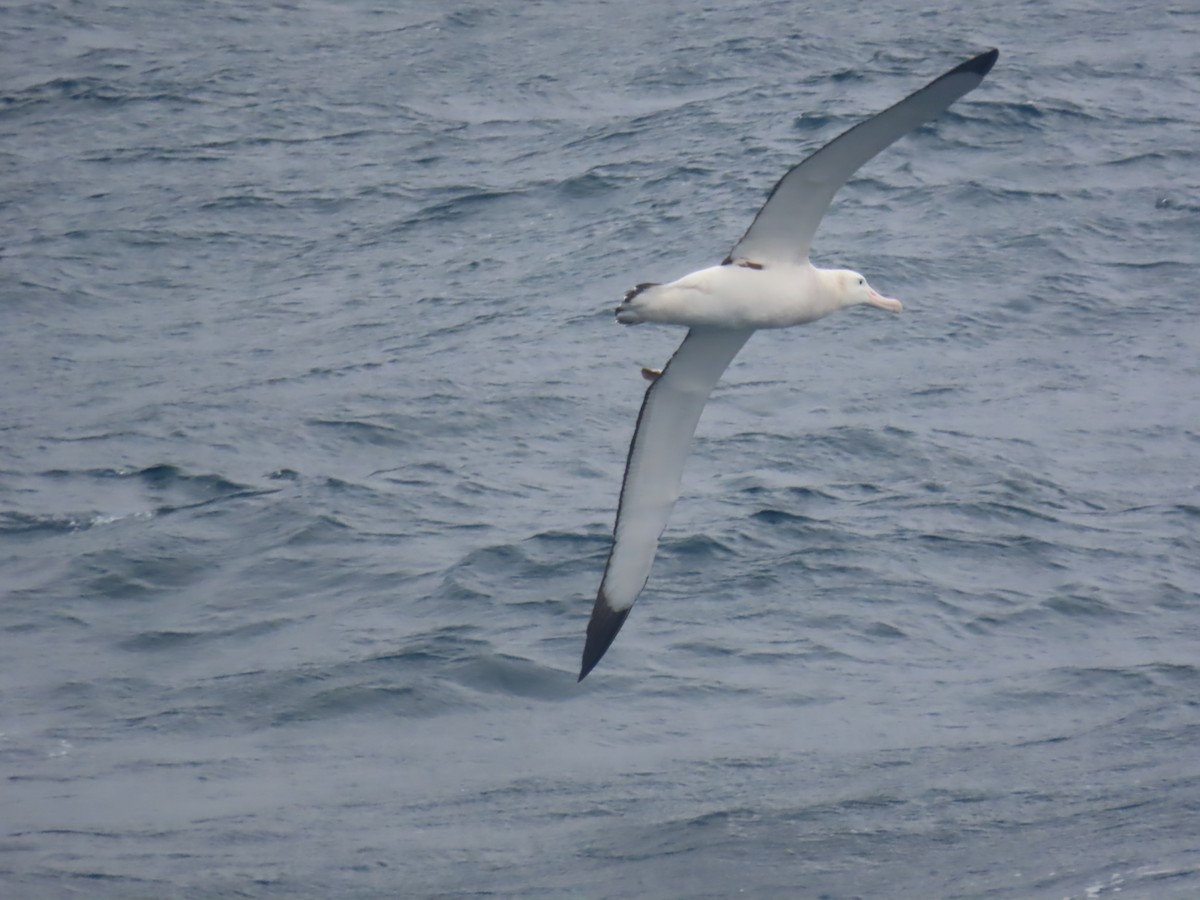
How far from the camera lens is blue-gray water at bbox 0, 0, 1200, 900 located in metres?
11.2

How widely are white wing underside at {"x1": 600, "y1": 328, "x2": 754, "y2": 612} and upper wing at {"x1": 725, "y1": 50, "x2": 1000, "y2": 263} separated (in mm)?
597

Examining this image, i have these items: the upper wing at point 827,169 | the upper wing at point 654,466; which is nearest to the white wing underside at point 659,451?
the upper wing at point 654,466

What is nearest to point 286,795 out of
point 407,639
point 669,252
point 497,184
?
point 407,639

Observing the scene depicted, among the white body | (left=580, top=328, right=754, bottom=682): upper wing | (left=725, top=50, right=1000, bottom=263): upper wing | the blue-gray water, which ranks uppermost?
(left=725, top=50, right=1000, bottom=263): upper wing

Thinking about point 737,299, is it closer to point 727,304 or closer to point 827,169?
point 727,304

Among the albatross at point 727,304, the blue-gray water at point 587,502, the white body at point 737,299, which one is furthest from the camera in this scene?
the blue-gray water at point 587,502

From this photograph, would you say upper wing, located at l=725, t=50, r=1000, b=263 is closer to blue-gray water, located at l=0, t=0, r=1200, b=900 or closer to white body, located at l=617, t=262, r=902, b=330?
white body, located at l=617, t=262, r=902, b=330

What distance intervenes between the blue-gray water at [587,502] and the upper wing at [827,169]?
3.62m

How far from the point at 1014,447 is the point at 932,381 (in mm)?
1352

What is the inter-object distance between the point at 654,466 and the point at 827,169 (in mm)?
2486

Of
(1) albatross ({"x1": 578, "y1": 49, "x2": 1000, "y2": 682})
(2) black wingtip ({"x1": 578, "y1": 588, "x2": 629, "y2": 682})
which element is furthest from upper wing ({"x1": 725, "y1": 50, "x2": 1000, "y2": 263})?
(2) black wingtip ({"x1": 578, "y1": 588, "x2": 629, "y2": 682})

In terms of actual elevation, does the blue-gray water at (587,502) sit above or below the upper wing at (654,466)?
below

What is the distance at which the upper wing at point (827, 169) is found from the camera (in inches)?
348

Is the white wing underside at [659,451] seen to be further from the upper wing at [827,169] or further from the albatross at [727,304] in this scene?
the upper wing at [827,169]
